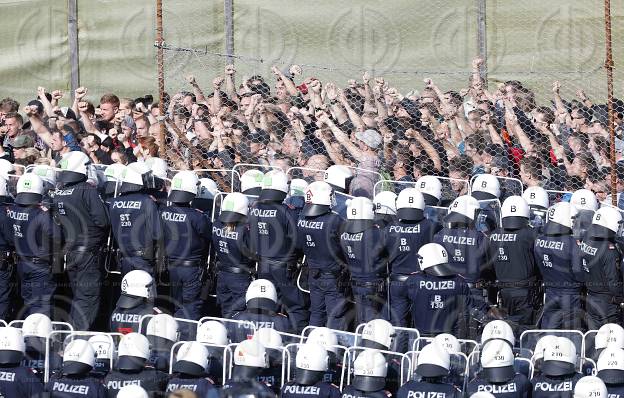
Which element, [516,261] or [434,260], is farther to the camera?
[516,261]

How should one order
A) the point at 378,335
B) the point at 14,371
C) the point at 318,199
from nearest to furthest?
the point at 14,371 → the point at 378,335 → the point at 318,199

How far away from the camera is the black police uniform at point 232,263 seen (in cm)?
1727

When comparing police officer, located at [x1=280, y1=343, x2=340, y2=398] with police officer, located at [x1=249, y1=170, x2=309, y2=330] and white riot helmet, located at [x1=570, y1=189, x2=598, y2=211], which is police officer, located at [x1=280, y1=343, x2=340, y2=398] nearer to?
police officer, located at [x1=249, y1=170, x2=309, y2=330]

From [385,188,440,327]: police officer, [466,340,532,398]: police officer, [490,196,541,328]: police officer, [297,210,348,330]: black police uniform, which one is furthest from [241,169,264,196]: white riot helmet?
[466,340,532,398]: police officer

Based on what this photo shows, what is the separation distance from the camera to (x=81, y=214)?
17.4m

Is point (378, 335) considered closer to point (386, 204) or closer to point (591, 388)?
point (386, 204)

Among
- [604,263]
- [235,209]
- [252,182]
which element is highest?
[252,182]

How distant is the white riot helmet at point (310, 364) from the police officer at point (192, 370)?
2.75ft

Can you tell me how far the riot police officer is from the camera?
1683 centimetres

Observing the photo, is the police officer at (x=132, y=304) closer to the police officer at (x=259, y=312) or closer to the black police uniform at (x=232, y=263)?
the police officer at (x=259, y=312)

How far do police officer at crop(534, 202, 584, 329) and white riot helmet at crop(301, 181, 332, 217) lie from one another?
7.40ft

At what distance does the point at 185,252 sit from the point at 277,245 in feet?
3.35

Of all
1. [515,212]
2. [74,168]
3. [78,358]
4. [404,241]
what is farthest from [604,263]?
[74,168]

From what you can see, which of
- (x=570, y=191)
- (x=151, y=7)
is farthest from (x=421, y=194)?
(x=151, y=7)
